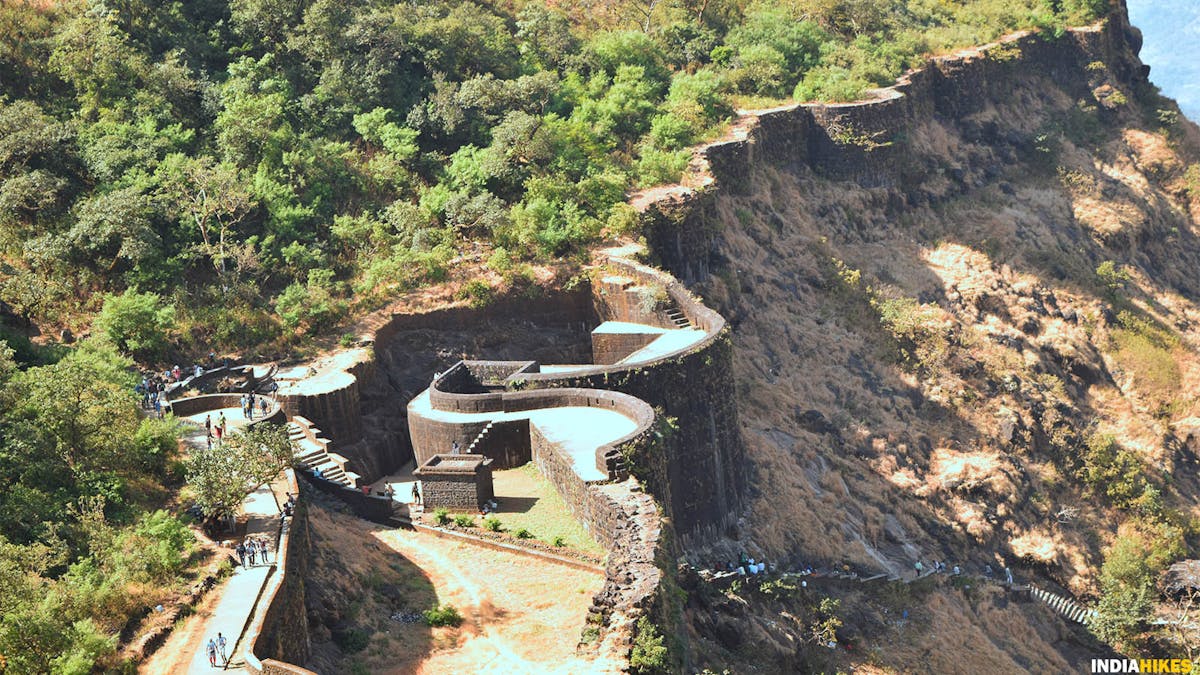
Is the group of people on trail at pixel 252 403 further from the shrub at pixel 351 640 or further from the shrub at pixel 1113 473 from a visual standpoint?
the shrub at pixel 1113 473

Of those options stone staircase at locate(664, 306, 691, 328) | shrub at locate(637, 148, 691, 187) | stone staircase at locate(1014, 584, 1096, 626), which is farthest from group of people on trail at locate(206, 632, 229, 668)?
shrub at locate(637, 148, 691, 187)

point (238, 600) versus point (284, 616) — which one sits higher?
point (238, 600)

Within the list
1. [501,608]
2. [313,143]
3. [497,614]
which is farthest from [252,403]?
[313,143]

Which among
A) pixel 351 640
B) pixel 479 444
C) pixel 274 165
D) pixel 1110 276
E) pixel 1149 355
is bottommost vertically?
pixel 1149 355

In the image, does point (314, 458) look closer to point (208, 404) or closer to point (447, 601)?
point (208, 404)

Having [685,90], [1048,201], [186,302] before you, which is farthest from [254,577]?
[1048,201]

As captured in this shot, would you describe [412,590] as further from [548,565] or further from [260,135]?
[260,135]

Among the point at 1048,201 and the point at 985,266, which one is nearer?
the point at 985,266
